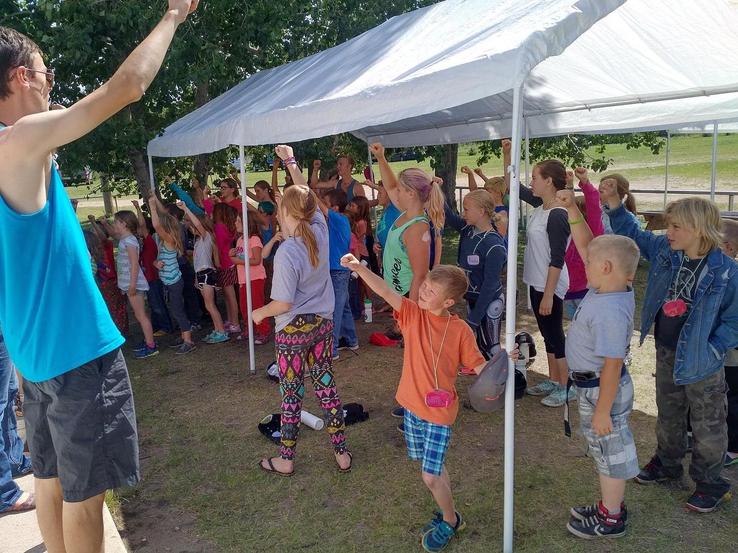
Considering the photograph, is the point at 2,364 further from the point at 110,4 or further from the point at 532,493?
the point at 110,4

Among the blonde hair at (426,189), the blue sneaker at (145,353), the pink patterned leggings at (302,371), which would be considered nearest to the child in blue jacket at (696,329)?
the blonde hair at (426,189)

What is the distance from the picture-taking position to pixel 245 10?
30.5 feet

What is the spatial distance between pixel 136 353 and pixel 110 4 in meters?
4.78

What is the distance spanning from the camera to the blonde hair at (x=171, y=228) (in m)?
6.59

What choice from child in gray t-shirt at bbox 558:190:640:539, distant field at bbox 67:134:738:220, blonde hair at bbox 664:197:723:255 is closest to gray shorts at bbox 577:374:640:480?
child in gray t-shirt at bbox 558:190:640:539

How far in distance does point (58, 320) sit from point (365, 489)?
7.47 feet

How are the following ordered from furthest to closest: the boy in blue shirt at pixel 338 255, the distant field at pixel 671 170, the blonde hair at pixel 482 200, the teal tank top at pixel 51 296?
the distant field at pixel 671 170, the boy in blue shirt at pixel 338 255, the blonde hair at pixel 482 200, the teal tank top at pixel 51 296

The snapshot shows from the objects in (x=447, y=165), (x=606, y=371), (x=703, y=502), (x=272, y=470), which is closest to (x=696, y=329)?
(x=606, y=371)

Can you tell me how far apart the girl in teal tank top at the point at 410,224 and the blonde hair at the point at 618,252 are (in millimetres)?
1375

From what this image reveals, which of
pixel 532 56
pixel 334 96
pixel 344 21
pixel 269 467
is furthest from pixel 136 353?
pixel 344 21

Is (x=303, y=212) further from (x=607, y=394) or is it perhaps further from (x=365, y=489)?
(x=607, y=394)

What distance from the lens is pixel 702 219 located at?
309cm

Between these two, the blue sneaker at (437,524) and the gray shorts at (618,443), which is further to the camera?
the blue sneaker at (437,524)

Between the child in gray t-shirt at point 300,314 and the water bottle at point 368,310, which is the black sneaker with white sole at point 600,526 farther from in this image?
the water bottle at point 368,310
